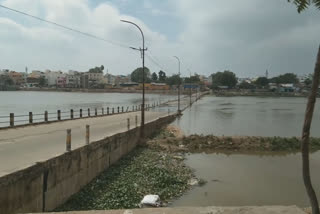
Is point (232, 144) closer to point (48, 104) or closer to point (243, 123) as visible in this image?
point (243, 123)

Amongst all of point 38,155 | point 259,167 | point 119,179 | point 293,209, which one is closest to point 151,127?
point 259,167

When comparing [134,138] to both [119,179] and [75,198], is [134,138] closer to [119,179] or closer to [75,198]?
[119,179]

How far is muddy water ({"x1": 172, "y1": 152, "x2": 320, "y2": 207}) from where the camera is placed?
12.3 m

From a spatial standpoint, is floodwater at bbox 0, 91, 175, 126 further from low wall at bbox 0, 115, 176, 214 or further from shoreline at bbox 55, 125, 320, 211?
low wall at bbox 0, 115, 176, 214

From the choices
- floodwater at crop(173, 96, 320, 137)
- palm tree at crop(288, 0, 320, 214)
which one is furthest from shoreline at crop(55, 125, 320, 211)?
floodwater at crop(173, 96, 320, 137)

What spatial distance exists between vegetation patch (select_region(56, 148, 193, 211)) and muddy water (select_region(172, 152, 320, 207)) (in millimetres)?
893

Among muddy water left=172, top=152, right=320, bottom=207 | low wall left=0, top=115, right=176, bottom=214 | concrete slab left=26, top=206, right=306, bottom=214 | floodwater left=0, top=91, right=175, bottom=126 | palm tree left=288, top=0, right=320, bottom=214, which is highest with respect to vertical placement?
palm tree left=288, top=0, right=320, bottom=214

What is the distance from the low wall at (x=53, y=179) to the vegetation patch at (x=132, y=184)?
0.39 m

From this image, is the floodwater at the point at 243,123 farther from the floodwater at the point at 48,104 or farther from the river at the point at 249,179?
the floodwater at the point at 48,104

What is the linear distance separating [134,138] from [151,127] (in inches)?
260

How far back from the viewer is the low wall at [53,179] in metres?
7.55

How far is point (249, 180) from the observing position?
50.4ft

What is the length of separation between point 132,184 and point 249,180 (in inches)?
249

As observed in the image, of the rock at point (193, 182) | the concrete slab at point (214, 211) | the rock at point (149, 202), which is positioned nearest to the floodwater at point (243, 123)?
the rock at point (193, 182)
